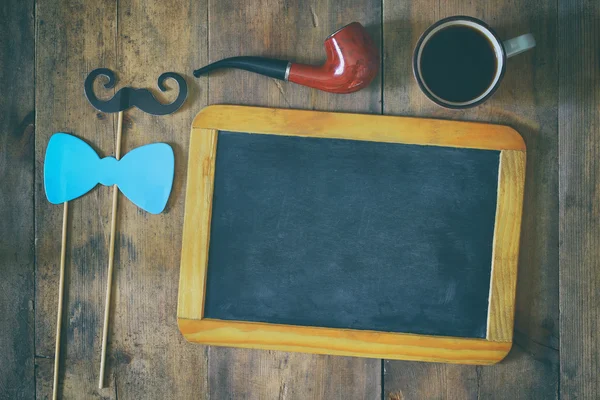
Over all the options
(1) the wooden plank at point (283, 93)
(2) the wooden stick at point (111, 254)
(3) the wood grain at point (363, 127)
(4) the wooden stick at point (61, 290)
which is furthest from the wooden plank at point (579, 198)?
(4) the wooden stick at point (61, 290)

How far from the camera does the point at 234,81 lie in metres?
0.77

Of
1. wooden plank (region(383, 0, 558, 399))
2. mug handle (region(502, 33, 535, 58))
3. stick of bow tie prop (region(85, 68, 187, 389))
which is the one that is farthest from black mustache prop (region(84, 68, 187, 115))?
mug handle (region(502, 33, 535, 58))

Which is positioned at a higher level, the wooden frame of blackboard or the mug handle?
the mug handle

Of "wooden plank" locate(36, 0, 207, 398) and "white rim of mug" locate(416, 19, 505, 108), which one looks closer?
"white rim of mug" locate(416, 19, 505, 108)

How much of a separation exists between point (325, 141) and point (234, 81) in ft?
0.62

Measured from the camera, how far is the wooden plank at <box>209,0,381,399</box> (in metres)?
0.77

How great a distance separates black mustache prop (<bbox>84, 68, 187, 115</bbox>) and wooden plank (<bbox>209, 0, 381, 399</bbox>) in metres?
0.06

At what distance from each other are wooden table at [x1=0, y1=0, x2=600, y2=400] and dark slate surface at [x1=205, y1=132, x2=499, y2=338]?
0.08 meters

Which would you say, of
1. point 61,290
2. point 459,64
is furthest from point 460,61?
point 61,290

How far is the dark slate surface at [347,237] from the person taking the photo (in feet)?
2.45

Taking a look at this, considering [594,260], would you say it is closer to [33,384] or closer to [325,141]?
[325,141]

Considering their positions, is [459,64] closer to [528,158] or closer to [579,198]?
[528,158]

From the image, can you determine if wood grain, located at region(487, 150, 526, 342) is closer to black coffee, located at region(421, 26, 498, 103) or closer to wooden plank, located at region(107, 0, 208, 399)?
black coffee, located at region(421, 26, 498, 103)

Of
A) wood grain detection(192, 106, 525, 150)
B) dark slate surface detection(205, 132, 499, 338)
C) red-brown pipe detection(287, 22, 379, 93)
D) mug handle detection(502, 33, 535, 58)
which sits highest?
mug handle detection(502, 33, 535, 58)
